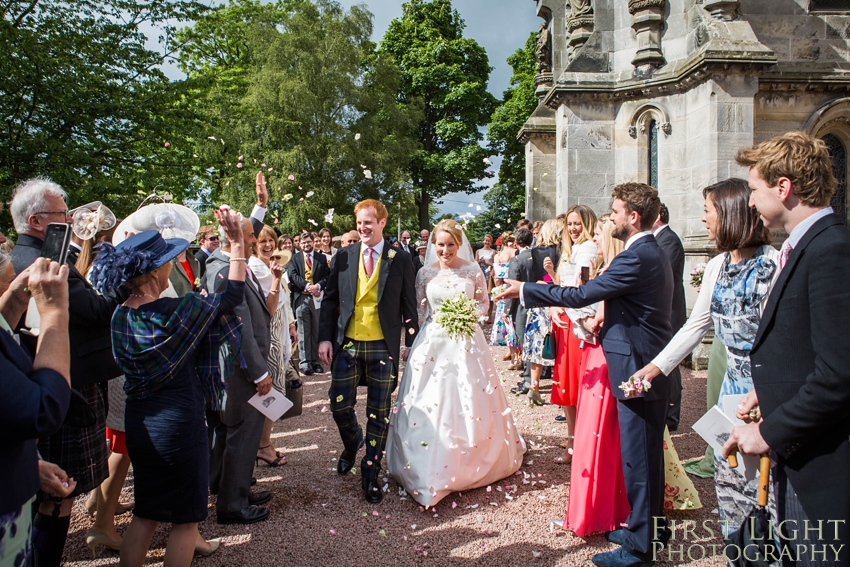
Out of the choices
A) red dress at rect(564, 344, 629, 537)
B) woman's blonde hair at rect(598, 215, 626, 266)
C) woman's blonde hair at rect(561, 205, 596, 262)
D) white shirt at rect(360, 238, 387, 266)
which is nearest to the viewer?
red dress at rect(564, 344, 629, 537)

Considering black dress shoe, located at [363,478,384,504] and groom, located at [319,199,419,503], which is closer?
black dress shoe, located at [363,478,384,504]

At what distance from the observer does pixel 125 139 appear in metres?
11.9

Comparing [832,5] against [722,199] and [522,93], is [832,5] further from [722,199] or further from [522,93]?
[522,93]

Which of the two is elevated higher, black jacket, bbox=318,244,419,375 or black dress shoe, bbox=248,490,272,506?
black jacket, bbox=318,244,419,375

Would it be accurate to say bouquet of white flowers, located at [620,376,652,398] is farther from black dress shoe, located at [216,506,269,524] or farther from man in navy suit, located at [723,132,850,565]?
black dress shoe, located at [216,506,269,524]

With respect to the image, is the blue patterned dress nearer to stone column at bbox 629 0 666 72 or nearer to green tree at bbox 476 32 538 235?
stone column at bbox 629 0 666 72

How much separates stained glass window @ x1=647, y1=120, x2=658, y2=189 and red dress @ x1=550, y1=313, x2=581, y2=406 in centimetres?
715

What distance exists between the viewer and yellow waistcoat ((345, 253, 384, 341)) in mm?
4625

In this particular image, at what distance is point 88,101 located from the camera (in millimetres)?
10758

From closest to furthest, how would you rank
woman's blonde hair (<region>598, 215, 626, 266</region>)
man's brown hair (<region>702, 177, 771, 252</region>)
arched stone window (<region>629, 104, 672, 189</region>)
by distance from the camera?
man's brown hair (<region>702, 177, 771, 252</region>) → woman's blonde hair (<region>598, 215, 626, 266</region>) → arched stone window (<region>629, 104, 672, 189</region>)

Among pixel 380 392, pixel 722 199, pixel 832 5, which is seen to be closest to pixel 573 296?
pixel 722 199

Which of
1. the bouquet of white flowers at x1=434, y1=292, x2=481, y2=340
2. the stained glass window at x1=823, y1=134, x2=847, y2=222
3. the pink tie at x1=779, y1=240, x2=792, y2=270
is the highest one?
the stained glass window at x1=823, y1=134, x2=847, y2=222

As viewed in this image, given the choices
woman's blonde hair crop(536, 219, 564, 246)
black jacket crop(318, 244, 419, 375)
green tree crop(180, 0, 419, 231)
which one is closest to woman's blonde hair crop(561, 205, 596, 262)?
woman's blonde hair crop(536, 219, 564, 246)

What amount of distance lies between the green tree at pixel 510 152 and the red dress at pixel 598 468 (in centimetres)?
2586
